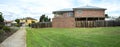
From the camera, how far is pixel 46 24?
56875 mm

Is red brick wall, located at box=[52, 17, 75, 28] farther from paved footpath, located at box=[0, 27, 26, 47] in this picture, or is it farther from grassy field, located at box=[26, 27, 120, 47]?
Result: paved footpath, located at box=[0, 27, 26, 47]

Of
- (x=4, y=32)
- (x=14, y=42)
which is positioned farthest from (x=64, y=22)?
(x=14, y=42)

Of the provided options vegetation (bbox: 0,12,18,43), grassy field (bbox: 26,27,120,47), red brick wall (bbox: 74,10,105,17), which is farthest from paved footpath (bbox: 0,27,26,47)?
red brick wall (bbox: 74,10,105,17)

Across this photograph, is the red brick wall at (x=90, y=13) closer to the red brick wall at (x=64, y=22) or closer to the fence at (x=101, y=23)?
the red brick wall at (x=64, y=22)

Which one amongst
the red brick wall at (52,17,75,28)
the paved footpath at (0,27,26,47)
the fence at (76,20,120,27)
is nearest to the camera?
the paved footpath at (0,27,26,47)

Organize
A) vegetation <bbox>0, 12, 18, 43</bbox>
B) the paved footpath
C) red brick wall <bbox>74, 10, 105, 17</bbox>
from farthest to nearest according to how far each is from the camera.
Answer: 1. red brick wall <bbox>74, 10, 105, 17</bbox>
2. vegetation <bbox>0, 12, 18, 43</bbox>
3. the paved footpath

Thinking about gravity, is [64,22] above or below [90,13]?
below

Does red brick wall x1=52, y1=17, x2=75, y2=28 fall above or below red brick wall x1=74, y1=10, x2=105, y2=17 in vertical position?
below

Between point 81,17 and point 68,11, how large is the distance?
4.94 m

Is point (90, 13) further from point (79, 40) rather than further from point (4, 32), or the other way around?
point (79, 40)

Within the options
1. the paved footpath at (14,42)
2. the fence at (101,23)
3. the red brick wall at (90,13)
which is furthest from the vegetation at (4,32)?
the red brick wall at (90,13)

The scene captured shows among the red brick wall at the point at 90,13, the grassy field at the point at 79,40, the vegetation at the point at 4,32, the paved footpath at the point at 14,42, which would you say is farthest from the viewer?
the red brick wall at the point at 90,13

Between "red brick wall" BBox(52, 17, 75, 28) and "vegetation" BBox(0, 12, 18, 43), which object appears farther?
"red brick wall" BBox(52, 17, 75, 28)

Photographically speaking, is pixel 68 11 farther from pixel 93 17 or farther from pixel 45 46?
pixel 45 46
